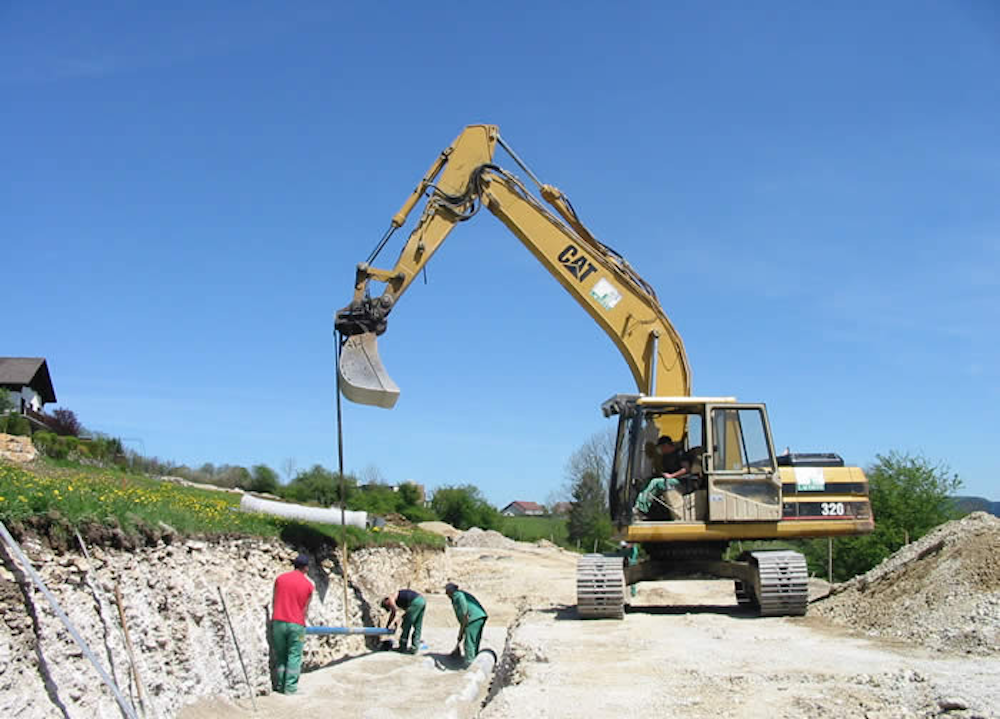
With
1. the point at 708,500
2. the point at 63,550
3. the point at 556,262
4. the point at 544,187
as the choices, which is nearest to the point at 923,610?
the point at 708,500

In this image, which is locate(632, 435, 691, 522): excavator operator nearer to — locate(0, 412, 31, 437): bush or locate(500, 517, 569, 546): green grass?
locate(0, 412, 31, 437): bush

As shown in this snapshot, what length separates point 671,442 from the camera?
513 inches

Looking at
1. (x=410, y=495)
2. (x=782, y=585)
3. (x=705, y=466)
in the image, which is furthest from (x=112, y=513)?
(x=410, y=495)

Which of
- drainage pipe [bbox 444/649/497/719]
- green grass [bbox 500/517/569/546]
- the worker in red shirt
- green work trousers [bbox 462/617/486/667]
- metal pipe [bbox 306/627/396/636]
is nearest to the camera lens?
drainage pipe [bbox 444/649/497/719]

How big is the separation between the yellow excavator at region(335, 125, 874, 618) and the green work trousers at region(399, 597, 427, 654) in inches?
127

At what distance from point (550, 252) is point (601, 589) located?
5.45 meters

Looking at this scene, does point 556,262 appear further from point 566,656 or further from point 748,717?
point 748,717

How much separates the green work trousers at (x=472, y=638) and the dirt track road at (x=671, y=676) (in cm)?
41

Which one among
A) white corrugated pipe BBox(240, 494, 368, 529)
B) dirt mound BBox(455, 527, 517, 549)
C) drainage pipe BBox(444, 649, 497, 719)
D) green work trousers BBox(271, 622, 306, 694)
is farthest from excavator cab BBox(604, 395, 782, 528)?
dirt mound BBox(455, 527, 517, 549)

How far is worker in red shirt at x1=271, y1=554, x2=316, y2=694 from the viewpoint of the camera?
10992 millimetres

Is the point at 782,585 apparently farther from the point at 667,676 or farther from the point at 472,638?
the point at 472,638

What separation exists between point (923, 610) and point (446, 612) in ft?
38.5

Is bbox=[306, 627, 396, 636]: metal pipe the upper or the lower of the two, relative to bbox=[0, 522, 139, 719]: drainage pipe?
lower

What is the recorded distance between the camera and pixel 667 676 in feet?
25.5
